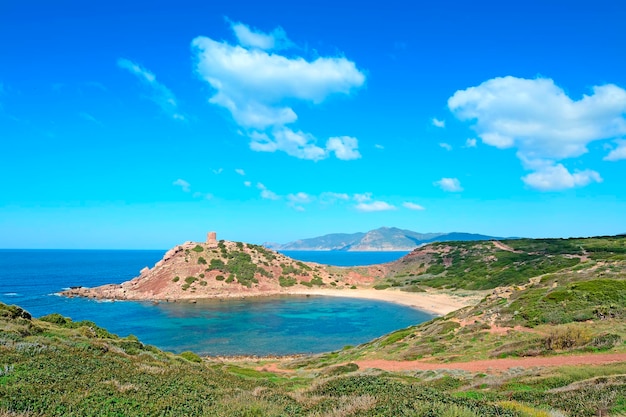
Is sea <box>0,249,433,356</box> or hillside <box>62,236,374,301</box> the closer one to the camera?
sea <box>0,249,433,356</box>

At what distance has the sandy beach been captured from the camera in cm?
7475

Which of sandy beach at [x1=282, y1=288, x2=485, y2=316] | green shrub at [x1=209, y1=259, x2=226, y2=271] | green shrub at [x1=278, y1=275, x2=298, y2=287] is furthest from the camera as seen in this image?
green shrub at [x1=278, y1=275, x2=298, y2=287]

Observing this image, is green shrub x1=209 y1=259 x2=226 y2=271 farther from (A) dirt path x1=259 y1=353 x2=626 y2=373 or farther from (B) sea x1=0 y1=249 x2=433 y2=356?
(A) dirt path x1=259 y1=353 x2=626 y2=373

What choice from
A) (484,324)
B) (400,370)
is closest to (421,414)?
(400,370)

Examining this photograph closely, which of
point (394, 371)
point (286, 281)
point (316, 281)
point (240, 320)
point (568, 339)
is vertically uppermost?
point (568, 339)

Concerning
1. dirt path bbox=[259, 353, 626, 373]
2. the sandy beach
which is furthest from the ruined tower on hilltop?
dirt path bbox=[259, 353, 626, 373]

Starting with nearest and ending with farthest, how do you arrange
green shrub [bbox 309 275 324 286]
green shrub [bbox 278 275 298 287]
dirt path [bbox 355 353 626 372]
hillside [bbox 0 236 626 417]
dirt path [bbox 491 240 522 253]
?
hillside [bbox 0 236 626 417] < dirt path [bbox 355 353 626 372] < green shrub [bbox 278 275 298 287] < green shrub [bbox 309 275 324 286] < dirt path [bbox 491 240 522 253]

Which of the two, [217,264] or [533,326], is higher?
[533,326]

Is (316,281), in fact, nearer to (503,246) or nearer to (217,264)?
(217,264)

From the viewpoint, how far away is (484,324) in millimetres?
33906

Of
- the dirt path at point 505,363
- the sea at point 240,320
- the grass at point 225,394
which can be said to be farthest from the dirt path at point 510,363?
the sea at point 240,320

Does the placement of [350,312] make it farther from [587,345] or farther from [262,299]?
[587,345]

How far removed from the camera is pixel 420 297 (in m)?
88.4

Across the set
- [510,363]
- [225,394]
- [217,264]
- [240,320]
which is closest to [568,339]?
[510,363]
